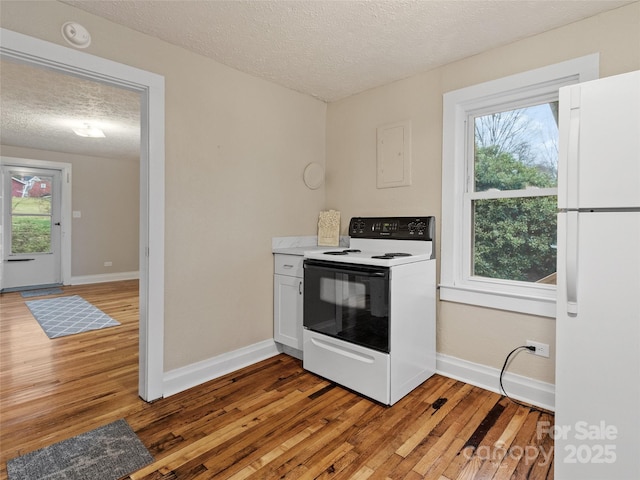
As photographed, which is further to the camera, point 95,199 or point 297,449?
point 95,199

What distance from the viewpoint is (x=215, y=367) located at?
247 cm

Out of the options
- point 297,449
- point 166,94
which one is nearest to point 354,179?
point 166,94

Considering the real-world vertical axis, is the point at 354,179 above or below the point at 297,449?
above

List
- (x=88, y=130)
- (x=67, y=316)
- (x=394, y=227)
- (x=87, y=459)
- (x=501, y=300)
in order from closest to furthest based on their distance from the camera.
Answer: (x=87, y=459) < (x=501, y=300) < (x=394, y=227) < (x=67, y=316) < (x=88, y=130)

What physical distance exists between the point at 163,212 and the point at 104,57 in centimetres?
92

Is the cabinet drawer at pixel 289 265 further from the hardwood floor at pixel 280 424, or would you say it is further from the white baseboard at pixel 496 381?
the white baseboard at pixel 496 381

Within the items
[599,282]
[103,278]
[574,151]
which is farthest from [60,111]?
[599,282]

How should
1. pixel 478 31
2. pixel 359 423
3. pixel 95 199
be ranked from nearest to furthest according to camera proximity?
pixel 359 423
pixel 478 31
pixel 95 199

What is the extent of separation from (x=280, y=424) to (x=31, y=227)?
6.13 metres

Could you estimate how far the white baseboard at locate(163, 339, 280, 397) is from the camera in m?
2.25

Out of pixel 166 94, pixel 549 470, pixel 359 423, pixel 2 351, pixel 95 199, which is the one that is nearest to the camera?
pixel 549 470

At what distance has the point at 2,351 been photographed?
3000mm

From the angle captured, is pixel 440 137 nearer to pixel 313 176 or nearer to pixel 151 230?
pixel 313 176

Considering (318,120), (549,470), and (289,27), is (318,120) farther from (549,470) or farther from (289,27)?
(549,470)
